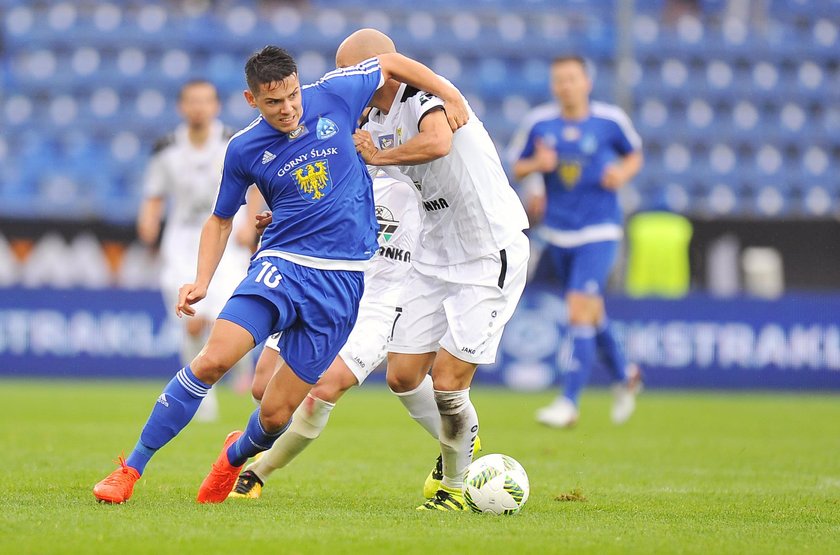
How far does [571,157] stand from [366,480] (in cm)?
490

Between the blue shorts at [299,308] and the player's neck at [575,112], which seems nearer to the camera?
the blue shorts at [299,308]

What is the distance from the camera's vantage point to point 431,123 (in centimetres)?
579

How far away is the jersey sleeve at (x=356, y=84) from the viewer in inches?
227

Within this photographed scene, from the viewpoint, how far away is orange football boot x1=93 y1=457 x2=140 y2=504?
546 centimetres

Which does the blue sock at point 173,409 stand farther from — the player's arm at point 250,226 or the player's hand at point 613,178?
the player's hand at point 613,178

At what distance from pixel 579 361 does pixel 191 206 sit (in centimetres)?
362

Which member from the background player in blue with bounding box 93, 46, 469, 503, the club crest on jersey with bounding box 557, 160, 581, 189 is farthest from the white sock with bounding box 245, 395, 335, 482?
the club crest on jersey with bounding box 557, 160, 581, 189

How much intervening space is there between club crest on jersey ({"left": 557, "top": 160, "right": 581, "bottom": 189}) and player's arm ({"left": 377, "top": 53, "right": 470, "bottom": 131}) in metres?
5.16

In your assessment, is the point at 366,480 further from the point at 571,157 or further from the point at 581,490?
the point at 571,157

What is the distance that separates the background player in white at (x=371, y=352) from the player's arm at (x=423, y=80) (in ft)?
2.46

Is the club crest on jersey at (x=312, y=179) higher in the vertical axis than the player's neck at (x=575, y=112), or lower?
lower

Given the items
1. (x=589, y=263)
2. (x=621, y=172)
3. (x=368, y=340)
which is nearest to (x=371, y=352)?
(x=368, y=340)

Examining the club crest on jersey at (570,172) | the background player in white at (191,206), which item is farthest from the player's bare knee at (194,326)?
the club crest on jersey at (570,172)

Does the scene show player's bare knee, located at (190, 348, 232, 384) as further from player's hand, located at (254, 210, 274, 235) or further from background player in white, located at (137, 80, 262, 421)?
background player in white, located at (137, 80, 262, 421)
